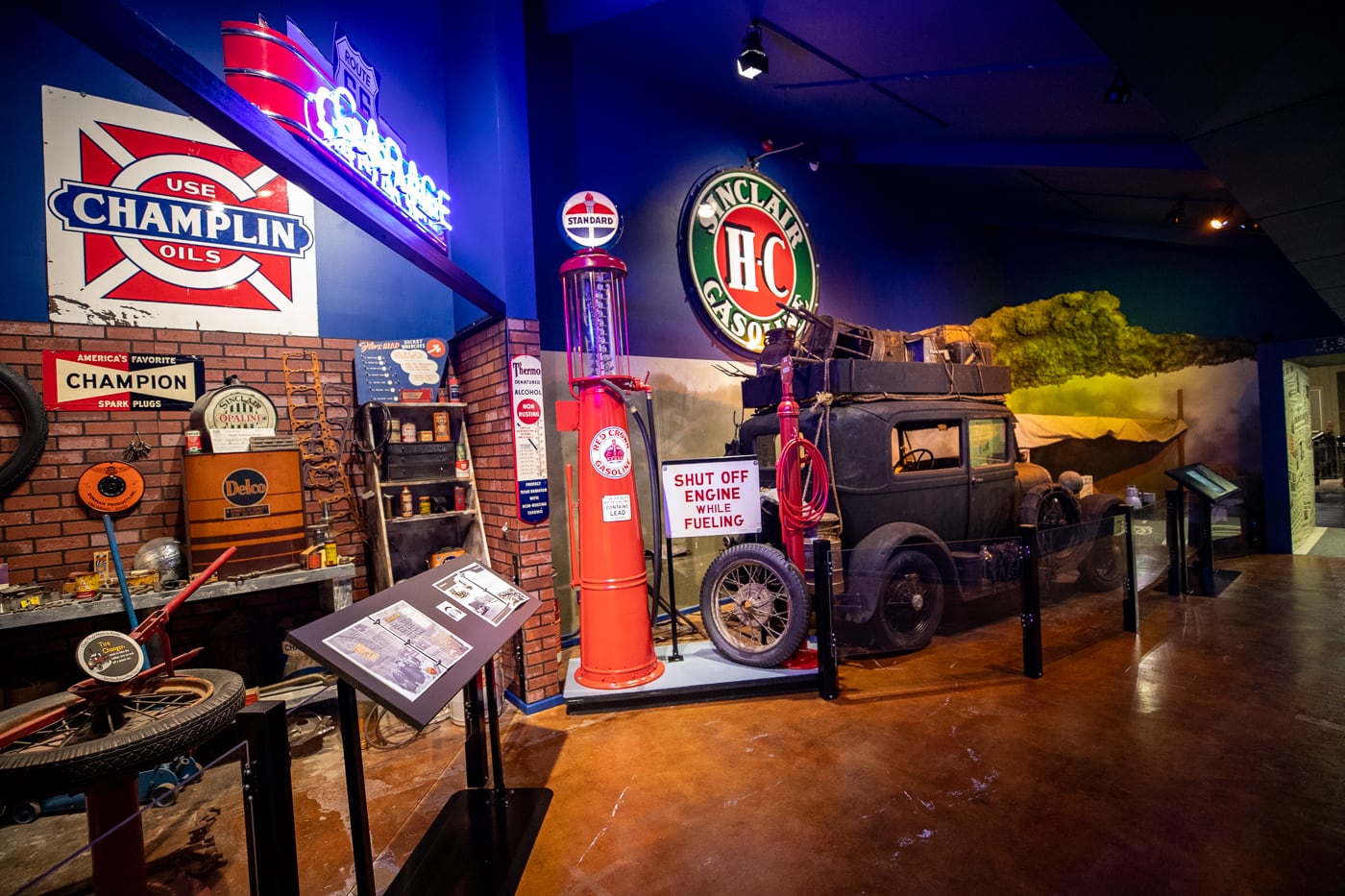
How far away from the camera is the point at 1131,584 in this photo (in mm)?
4750

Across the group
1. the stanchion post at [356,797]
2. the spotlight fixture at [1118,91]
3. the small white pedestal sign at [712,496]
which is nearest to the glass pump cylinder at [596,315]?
the small white pedestal sign at [712,496]

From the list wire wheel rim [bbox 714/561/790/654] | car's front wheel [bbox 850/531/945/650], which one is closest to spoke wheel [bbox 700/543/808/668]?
wire wheel rim [bbox 714/561/790/654]

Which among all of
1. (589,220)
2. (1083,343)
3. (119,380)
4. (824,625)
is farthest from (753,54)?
(1083,343)

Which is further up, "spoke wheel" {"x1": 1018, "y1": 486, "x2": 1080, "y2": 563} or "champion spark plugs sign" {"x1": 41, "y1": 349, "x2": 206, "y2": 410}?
"champion spark plugs sign" {"x1": 41, "y1": 349, "x2": 206, "y2": 410}

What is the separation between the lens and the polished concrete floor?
7.63 feet

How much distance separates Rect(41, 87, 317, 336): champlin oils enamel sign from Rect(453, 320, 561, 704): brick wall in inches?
52.8

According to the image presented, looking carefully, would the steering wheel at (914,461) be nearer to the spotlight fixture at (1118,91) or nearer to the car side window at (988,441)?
the car side window at (988,441)

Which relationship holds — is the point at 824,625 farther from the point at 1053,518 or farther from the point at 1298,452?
the point at 1298,452

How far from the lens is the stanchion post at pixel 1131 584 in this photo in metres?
4.71

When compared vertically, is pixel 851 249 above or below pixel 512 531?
above

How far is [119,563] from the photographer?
124 inches

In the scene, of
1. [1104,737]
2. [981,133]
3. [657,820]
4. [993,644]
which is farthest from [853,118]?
[657,820]

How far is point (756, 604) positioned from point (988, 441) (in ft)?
9.12

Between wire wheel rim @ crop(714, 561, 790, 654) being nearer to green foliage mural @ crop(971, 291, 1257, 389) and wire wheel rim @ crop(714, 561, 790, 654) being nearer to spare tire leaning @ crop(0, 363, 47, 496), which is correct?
spare tire leaning @ crop(0, 363, 47, 496)
